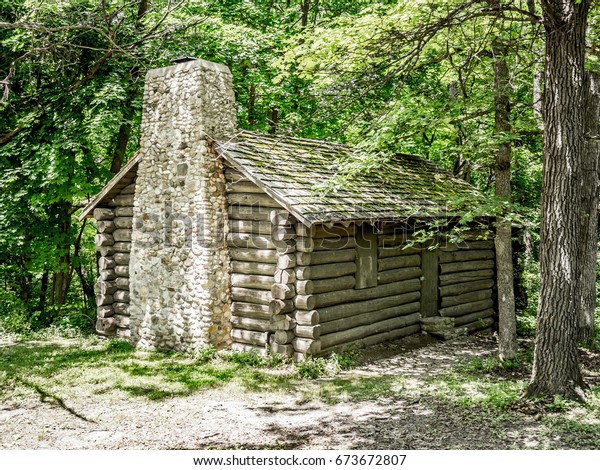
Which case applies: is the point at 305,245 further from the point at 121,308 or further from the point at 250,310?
the point at 121,308

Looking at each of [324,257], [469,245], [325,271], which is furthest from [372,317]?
[469,245]

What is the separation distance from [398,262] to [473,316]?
3391 mm

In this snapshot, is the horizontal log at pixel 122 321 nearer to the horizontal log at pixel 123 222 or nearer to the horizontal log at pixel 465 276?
the horizontal log at pixel 123 222

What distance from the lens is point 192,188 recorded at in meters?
11.0

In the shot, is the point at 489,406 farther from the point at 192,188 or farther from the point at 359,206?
the point at 192,188

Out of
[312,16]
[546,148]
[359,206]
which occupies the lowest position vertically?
[359,206]

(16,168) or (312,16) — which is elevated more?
(312,16)

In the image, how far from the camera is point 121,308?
13016 mm

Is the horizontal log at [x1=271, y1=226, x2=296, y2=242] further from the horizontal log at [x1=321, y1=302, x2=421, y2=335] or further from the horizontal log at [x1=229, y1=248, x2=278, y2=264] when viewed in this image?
the horizontal log at [x1=321, y1=302, x2=421, y2=335]

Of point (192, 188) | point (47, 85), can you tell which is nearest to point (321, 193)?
point (192, 188)

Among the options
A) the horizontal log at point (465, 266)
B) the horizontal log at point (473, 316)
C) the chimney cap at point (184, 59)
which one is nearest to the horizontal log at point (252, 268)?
the chimney cap at point (184, 59)

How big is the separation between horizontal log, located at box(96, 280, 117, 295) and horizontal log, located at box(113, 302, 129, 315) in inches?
12.6

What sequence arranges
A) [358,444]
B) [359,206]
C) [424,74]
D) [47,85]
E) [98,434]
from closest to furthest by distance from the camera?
[358,444], [98,434], [359,206], [47,85], [424,74]

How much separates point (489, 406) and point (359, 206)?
4.56m
